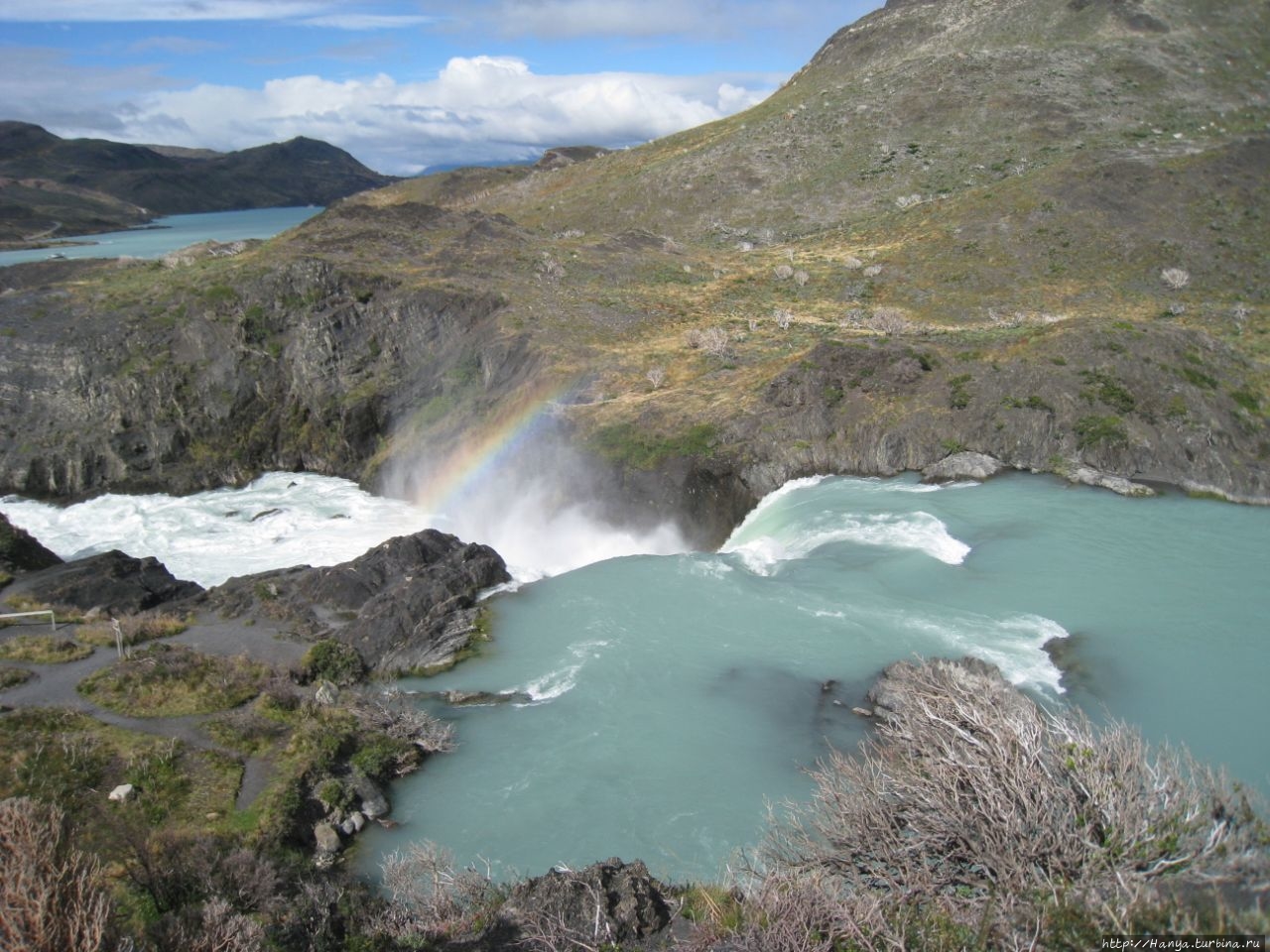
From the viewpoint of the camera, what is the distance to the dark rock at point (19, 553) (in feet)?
98.2

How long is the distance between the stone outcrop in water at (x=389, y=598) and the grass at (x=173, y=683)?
3042 mm

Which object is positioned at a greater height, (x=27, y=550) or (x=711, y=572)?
(x=711, y=572)

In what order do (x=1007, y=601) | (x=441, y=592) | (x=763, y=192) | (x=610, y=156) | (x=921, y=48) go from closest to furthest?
(x=1007, y=601)
(x=441, y=592)
(x=763, y=192)
(x=921, y=48)
(x=610, y=156)

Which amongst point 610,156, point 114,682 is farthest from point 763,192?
point 114,682

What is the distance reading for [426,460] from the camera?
132ft

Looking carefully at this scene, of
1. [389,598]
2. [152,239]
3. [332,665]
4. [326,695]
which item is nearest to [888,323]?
[389,598]

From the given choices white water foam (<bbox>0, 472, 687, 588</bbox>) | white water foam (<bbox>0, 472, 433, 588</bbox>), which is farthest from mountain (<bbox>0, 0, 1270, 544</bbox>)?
white water foam (<bbox>0, 472, 433, 588</bbox>)

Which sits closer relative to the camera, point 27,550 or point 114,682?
point 114,682

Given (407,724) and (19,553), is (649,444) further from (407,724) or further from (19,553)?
(19,553)

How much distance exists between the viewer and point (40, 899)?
23.7ft

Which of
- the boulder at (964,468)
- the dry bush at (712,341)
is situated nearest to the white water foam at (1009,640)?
the boulder at (964,468)

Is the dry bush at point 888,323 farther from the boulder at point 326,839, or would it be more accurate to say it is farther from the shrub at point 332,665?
the boulder at point 326,839

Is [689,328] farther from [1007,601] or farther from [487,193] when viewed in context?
[487,193]

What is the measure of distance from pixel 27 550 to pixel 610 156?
83435mm
